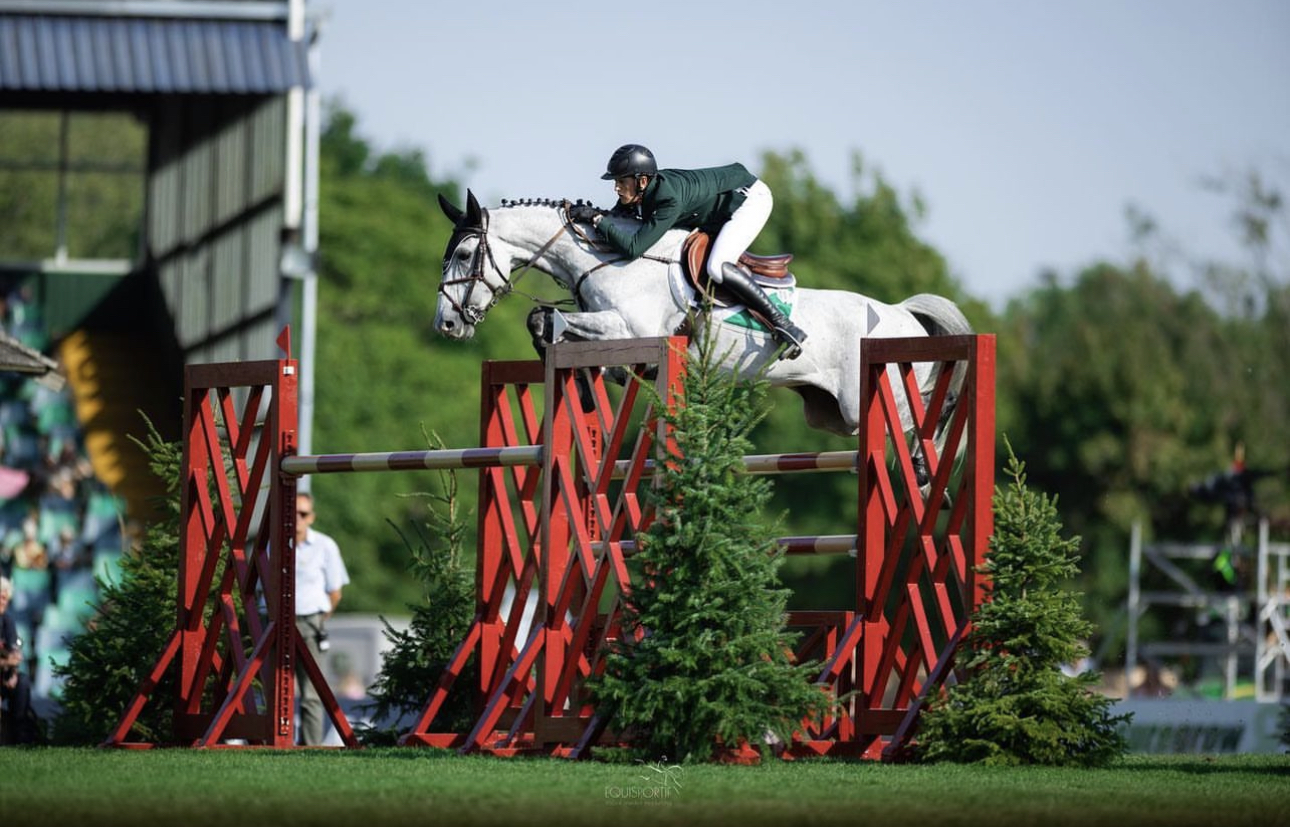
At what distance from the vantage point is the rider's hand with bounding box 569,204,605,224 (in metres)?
11.2

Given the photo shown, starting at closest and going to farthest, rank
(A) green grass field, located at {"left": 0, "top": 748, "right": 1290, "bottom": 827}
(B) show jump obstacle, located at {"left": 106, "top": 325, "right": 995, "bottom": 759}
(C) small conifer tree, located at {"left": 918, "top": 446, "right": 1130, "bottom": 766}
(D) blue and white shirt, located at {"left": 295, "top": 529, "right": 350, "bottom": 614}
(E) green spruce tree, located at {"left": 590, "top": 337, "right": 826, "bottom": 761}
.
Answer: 1. (A) green grass field, located at {"left": 0, "top": 748, "right": 1290, "bottom": 827}
2. (E) green spruce tree, located at {"left": 590, "top": 337, "right": 826, "bottom": 761}
3. (C) small conifer tree, located at {"left": 918, "top": 446, "right": 1130, "bottom": 766}
4. (B) show jump obstacle, located at {"left": 106, "top": 325, "right": 995, "bottom": 759}
5. (D) blue and white shirt, located at {"left": 295, "top": 529, "right": 350, "bottom": 614}

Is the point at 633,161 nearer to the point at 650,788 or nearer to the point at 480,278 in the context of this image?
the point at 480,278

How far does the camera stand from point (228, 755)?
32.3 ft

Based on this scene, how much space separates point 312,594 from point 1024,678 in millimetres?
5825

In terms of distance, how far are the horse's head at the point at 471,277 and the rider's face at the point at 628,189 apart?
0.73 m

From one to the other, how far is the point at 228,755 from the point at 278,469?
1732mm

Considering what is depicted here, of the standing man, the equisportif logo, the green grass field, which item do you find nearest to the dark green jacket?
the green grass field

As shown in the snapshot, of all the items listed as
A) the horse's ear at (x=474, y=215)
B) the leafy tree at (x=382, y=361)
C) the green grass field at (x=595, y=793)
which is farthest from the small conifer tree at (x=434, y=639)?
the leafy tree at (x=382, y=361)

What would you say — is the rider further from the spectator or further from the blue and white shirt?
the spectator

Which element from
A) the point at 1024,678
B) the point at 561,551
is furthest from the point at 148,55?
the point at 1024,678

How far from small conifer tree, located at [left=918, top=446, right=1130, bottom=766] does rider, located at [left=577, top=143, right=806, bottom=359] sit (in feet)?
5.77

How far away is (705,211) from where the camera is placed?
11086 mm

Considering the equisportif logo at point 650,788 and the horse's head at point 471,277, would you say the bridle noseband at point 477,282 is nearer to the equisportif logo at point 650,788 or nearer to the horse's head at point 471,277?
the horse's head at point 471,277

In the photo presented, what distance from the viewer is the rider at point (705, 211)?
10.7 m
